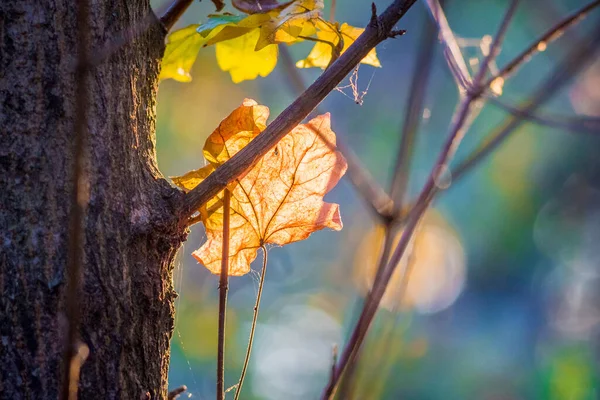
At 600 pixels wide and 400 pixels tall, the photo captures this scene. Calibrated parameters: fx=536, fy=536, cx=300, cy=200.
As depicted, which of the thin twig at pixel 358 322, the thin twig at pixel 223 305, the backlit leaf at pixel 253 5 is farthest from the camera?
the backlit leaf at pixel 253 5

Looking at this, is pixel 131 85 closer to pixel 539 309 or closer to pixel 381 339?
pixel 381 339

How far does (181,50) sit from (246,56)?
0.26 feet

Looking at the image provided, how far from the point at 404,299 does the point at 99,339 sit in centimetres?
22

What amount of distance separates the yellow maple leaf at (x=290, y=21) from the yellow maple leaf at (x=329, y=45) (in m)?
0.04

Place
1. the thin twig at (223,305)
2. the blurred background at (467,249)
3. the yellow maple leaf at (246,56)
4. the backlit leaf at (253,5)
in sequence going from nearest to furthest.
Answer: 1. the thin twig at (223,305)
2. the backlit leaf at (253,5)
3. the yellow maple leaf at (246,56)
4. the blurred background at (467,249)

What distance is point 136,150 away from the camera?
43 cm

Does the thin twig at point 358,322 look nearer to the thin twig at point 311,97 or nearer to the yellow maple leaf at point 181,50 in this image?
the thin twig at point 311,97

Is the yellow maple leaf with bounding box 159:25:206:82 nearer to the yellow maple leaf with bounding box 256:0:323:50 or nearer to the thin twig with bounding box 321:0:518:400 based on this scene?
the yellow maple leaf with bounding box 256:0:323:50

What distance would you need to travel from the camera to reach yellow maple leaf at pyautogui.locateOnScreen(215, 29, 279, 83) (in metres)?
0.65

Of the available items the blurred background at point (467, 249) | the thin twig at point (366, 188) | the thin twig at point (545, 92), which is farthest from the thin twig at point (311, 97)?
the blurred background at point (467, 249)

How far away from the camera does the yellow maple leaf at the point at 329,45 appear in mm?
571

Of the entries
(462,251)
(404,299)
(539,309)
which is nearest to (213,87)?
(462,251)

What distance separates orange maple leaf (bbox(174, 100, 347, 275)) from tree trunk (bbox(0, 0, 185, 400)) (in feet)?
0.21

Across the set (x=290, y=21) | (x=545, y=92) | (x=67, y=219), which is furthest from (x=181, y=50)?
(x=545, y=92)
